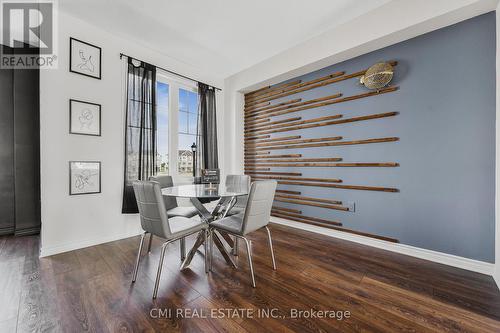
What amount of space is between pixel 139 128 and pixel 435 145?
3.64m

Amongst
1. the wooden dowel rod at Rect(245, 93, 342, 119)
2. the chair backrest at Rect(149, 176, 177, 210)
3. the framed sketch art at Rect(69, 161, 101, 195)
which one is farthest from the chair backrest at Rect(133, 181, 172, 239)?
the wooden dowel rod at Rect(245, 93, 342, 119)

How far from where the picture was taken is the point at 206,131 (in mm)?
3803

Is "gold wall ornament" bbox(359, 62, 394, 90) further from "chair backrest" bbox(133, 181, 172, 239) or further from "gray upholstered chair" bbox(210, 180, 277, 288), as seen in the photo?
"chair backrest" bbox(133, 181, 172, 239)

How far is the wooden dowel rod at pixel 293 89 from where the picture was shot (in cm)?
296

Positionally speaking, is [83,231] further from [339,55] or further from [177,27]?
[339,55]

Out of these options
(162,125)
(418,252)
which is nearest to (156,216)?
(162,125)

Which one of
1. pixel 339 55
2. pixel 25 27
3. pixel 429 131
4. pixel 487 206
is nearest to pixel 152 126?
pixel 25 27

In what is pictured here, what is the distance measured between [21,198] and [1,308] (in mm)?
2153

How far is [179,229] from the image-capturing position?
1712mm

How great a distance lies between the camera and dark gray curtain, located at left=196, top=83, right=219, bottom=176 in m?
3.75

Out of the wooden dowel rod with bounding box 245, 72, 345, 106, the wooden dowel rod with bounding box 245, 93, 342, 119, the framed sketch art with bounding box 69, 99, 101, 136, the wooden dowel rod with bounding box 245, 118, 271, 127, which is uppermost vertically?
the wooden dowel rod with bounding box 245, 72, 345, 106

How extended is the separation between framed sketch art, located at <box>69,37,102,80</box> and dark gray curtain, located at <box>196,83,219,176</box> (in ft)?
5.02

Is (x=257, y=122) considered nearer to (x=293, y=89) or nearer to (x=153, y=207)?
(x=293, y=89)

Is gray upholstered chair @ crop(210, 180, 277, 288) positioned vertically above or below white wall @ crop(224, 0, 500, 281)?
below
